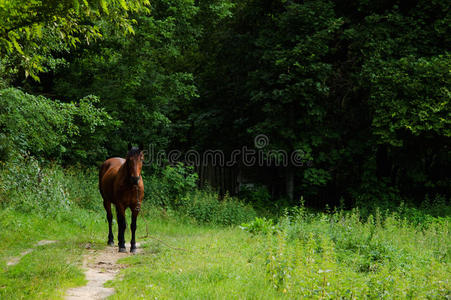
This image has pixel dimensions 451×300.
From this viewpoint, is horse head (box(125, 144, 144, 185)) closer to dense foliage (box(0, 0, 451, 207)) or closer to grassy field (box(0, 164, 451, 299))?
grassy field (box(0, 164, 451, 299))

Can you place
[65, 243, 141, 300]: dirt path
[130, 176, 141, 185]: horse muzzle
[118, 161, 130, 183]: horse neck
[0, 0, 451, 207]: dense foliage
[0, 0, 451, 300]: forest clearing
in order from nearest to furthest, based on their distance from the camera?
[65, 243, 141, 300]: dirt path
[0, 0, 451, 300]: forest clearing
[130, 176, 141, 185]: horse muzzle
[118, 161, 130, 183]: horse neck
[0, 0, 451, 207]: dense foliage

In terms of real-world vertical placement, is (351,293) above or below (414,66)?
below

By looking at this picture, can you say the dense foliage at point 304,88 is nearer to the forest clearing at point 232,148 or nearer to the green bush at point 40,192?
the forest clearing at point 232,148

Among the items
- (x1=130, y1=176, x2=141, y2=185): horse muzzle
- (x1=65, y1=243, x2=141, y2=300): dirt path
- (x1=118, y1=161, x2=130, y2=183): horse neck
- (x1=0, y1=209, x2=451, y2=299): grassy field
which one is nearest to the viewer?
(x1=0, y1=209, x2=451, y2=299): grassy field

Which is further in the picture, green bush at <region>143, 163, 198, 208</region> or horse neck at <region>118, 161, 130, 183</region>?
green bush at <region>143, 163, 198, 208</region>

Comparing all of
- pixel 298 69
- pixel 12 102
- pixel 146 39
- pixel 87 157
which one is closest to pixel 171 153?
pixel 87 157

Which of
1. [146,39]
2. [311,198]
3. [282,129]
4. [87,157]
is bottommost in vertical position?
[311,198]

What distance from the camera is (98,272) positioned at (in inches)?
252

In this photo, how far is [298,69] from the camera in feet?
47.7

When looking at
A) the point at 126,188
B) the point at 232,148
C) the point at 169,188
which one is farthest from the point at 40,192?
the point at 232,148

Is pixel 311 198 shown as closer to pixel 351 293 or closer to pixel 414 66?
pixel 414 66

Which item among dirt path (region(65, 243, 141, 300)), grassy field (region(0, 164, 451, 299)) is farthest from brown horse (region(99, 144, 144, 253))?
grassy field (region(0, 164, 451, 299))

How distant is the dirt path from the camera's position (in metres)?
5.13

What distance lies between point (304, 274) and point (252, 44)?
13.6 metres
